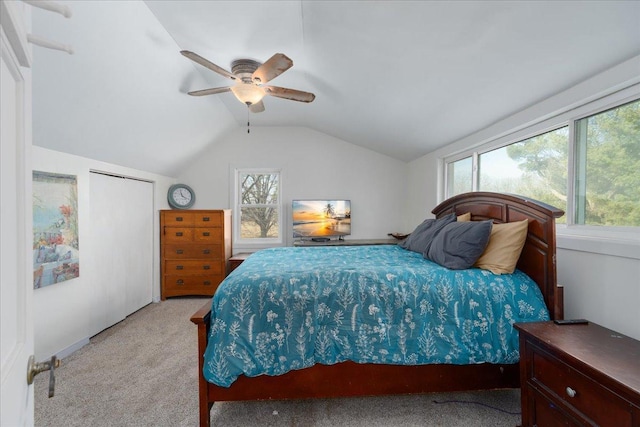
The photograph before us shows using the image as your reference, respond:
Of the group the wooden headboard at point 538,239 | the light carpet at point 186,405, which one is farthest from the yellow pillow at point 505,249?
the light carpet at point 186,405

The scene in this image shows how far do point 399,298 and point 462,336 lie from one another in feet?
1.34

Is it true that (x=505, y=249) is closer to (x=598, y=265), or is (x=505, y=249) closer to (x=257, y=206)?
(x=598, y=265)

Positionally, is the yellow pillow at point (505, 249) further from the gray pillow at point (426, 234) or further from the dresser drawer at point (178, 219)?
the dresser drawer at point (178, 219)

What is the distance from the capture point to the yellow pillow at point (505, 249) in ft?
5.92

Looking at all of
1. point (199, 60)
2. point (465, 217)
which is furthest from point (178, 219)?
point (465, 217)

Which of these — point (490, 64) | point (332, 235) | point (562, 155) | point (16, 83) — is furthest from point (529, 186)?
point (16, 83)

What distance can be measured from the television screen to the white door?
3.75 meters

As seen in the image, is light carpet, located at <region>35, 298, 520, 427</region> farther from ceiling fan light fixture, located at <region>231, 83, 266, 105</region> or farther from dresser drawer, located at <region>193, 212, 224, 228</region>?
ceiling fan light fixture, located at <region>231, 83, 266, 105</region>

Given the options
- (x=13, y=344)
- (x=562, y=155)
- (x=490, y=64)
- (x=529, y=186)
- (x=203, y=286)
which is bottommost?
(x=203, y=286)

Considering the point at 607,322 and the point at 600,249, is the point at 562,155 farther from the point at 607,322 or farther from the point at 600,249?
the point at 607,322

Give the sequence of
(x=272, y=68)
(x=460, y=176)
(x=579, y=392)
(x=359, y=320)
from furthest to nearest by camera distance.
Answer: (x=460, y=176), (x=272, y=68), (x=359, y=320), (x=579, y=392)

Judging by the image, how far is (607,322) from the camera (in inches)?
64.4

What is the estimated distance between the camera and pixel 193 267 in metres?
4.00

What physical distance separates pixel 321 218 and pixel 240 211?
4.43 ft
